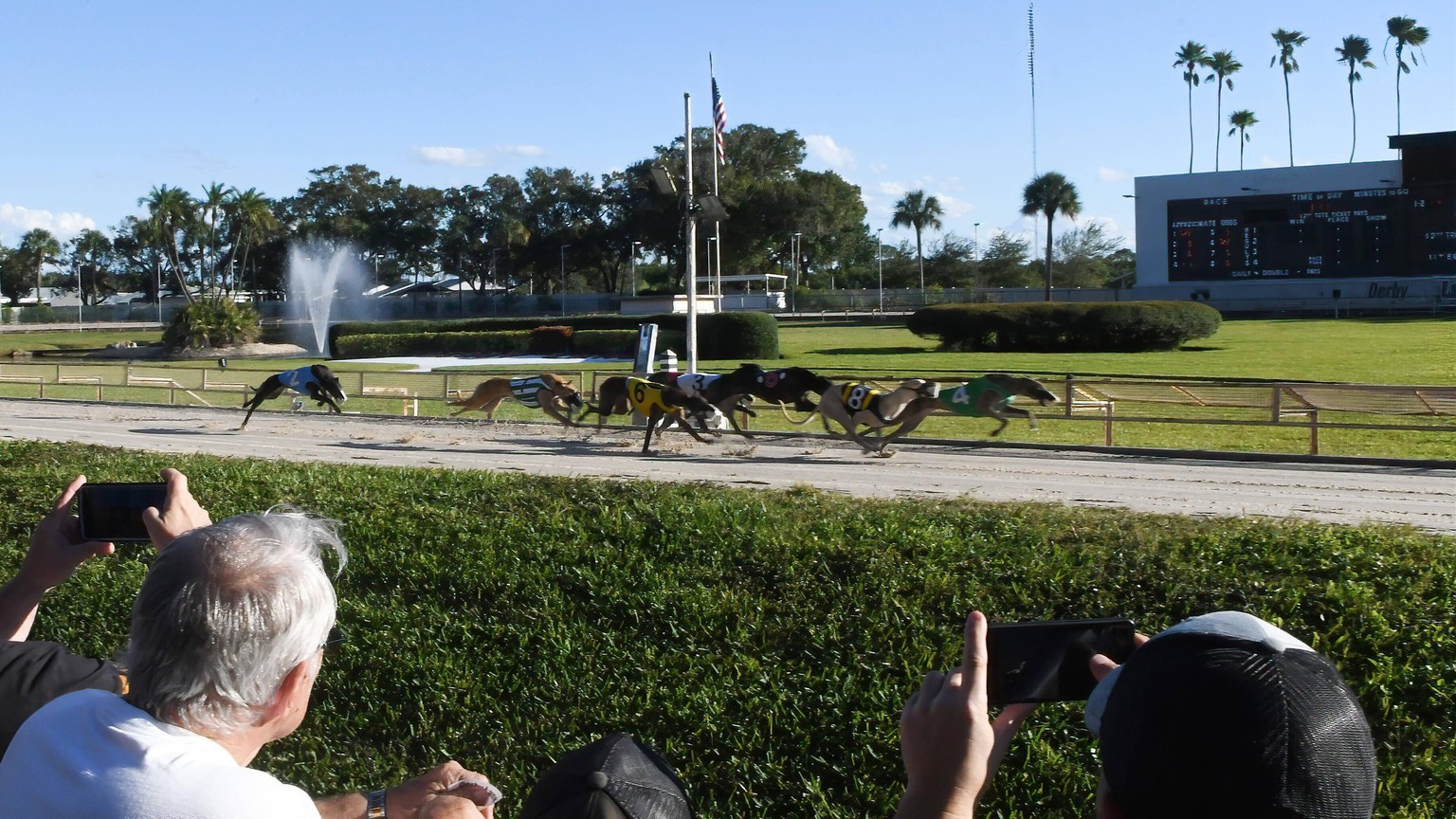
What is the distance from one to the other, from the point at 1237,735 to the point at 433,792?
4.85 ft

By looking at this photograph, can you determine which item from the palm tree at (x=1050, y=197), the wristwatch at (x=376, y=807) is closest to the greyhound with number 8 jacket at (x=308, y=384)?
the wristwatch at (x=376, y=807)

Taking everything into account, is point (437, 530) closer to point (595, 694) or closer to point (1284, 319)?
point (595, 694)

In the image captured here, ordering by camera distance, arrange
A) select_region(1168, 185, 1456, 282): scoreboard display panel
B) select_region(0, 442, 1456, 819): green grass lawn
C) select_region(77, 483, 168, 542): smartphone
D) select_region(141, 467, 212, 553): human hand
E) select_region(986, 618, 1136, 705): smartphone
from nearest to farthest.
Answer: select_region(986, 618, 1136, 705): smartphone, select_region(141, 467, 212, 553): human hand, select_region(77, 483, 168, 542): smartphone, select_region(0, 442, 1456, 819): green grass lawn, select_region(1168, 185, 1456, 282): scoreboard display panel

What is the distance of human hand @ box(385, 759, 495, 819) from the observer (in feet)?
7.51

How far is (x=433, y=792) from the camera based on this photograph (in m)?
2.35

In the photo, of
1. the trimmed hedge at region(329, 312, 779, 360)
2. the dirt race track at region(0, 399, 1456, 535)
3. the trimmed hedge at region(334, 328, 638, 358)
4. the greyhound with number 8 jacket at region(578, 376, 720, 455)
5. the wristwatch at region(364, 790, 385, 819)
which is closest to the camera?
the wristwatch at region(364, 790, 385, 819)

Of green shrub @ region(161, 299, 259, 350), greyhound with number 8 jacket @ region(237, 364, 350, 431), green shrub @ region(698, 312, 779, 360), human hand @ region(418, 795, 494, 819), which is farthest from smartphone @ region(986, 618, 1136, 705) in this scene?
green shrub @ region(161, 299, 259, 350)

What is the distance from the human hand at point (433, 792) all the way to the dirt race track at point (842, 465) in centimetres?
932

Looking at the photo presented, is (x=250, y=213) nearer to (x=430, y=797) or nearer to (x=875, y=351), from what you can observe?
(x=875, y=351)

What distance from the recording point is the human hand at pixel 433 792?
2289 mm

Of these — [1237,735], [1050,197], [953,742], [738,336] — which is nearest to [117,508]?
[953,742]

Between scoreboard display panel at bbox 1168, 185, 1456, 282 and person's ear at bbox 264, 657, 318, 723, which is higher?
scoreboard display panel at bbox 1168, 185, 1456, 282

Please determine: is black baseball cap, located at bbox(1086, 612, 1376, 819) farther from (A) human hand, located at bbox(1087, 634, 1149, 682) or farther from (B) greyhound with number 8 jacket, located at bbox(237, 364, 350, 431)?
(B) greyhound with number 8 jacket, located at bbox(237, 364, 350, 431)

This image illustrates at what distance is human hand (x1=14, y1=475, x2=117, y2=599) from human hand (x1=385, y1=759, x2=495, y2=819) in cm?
105
